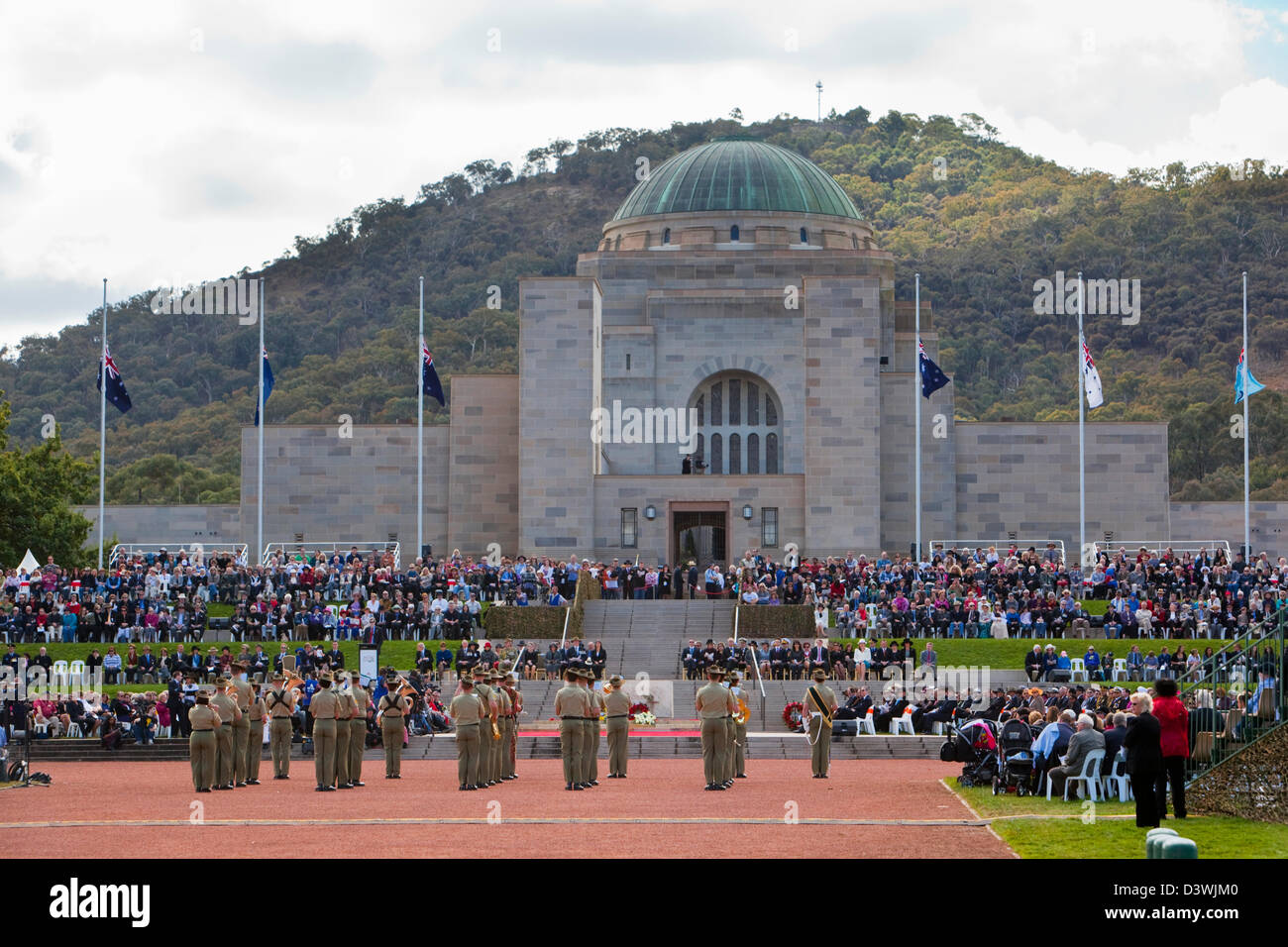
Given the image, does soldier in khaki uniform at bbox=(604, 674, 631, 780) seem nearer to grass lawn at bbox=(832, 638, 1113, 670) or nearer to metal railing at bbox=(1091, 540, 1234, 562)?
grass lawn at bbox=(832, 638, 1113, 670)

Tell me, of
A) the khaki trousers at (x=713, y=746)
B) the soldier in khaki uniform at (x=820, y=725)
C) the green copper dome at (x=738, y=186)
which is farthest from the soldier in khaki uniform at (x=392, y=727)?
the green copper dome at (x=738, y=186)

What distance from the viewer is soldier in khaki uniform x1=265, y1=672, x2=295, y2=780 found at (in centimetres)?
2673

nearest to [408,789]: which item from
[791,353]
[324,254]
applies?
[791,353]

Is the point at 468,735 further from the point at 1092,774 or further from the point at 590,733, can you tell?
the point at 1092,774

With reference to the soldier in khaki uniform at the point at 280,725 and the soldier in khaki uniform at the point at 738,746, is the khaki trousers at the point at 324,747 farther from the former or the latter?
the soldier in khaki uniform at the point at 738,746

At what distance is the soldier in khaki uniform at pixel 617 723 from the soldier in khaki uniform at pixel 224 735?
5309mm

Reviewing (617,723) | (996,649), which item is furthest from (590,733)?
(996,649)

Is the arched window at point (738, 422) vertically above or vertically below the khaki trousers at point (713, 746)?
above

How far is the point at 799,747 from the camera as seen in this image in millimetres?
33844

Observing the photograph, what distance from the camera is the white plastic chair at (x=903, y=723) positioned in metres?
35.5

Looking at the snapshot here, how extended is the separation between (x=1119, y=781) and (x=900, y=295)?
105m

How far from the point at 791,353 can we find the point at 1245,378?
49.2 feet

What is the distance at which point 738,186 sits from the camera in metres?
65.8
